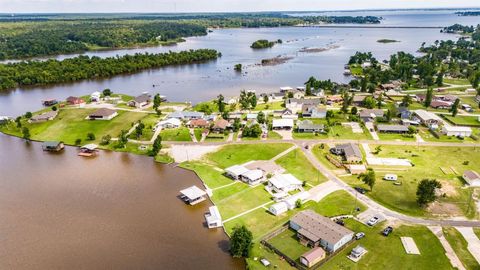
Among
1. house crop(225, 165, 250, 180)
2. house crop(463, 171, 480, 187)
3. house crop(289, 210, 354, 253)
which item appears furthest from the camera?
house crop(225, 165, 250, 180)

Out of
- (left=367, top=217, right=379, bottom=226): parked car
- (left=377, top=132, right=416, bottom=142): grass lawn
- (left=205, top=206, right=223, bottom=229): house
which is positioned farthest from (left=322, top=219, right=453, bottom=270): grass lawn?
(left=377, top=132, right=416, bottom=142): grass lawn

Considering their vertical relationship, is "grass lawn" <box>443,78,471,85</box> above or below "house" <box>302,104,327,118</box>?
above

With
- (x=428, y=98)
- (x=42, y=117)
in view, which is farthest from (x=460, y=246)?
(x=42, y=117)

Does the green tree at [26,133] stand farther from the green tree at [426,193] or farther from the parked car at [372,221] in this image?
the green tree at [426,193]

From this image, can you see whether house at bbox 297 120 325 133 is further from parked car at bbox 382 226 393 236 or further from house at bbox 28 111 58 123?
house at bbox 28 111 58 123

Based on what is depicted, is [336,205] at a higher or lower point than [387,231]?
lower

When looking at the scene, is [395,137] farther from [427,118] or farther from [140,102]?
[140,102]

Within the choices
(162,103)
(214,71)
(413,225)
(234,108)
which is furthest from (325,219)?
(214,71)
